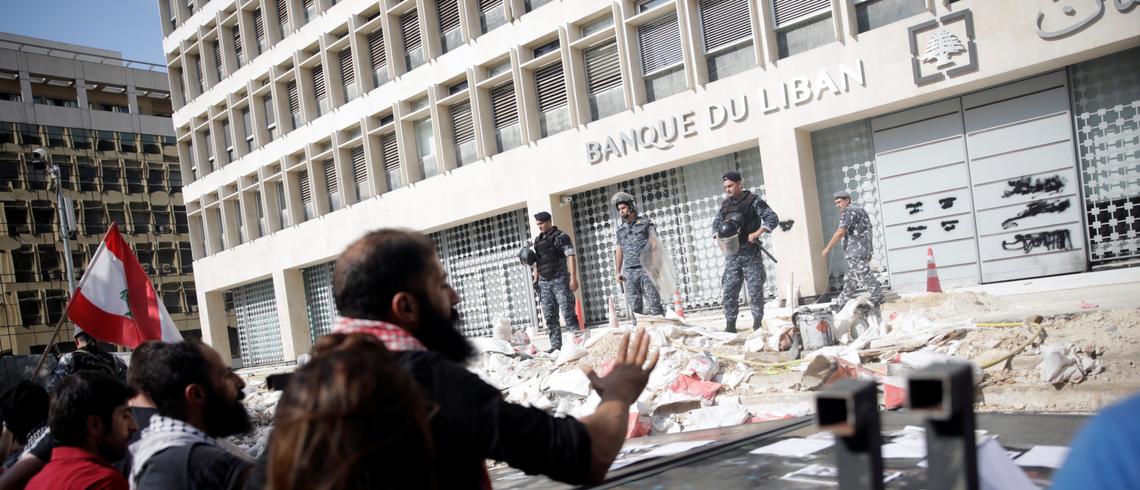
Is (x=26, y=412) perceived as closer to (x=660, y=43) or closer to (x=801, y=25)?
(x=801, y=25)

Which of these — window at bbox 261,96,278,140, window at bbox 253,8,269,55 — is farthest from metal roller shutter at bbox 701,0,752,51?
window at bbox 253,8,269,55

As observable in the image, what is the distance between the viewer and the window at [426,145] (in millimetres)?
19391

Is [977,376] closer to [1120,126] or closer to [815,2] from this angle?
[1120,126]

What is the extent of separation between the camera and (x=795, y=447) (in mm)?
2797

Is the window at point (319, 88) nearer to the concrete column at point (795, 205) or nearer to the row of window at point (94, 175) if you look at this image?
the concrete column at point (795, 205)

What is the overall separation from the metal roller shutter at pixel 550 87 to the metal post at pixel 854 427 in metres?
15.6

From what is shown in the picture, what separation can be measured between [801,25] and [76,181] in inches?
1732

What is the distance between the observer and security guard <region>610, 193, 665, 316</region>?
12203 millimetres

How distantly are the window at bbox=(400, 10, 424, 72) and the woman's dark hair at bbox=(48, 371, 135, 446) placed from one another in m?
16.6

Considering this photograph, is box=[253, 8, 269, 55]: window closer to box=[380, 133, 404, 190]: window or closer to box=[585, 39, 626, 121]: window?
box=[380, 133, 404, 190]: window

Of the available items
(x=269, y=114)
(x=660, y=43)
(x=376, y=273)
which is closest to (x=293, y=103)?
(x=269, y=114)

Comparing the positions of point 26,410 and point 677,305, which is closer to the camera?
point 26,410

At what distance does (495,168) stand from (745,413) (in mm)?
11371

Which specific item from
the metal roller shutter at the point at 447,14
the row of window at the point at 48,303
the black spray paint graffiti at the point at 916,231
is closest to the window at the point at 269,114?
the metal roller shutter at the point at 447,14
